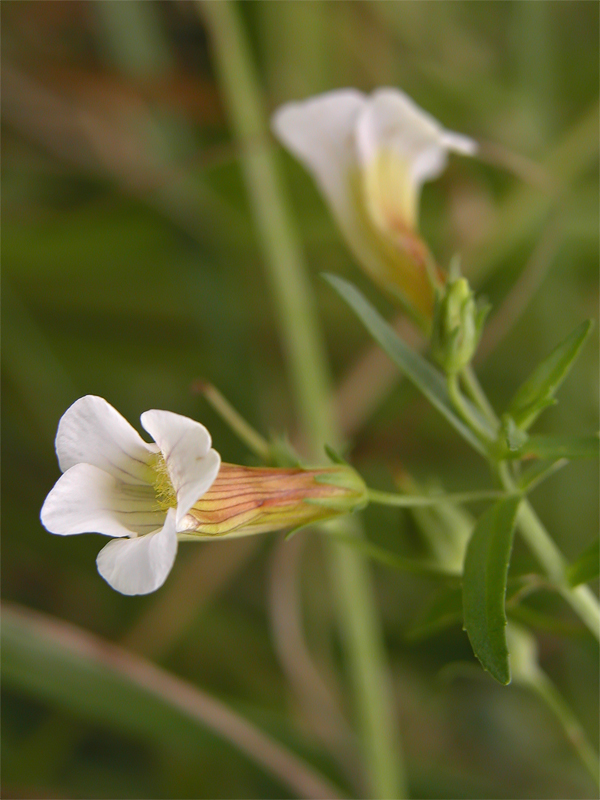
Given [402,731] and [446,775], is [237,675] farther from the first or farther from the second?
[446,775]

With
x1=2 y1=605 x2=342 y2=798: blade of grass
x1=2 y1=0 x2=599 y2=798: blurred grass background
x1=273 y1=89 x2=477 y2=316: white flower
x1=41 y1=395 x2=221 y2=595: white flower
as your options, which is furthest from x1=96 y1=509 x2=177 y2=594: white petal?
x1=2 y1=0 x2=599 y2=798: blurred grass background

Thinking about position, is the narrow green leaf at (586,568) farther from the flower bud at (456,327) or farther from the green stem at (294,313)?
the green stem at (294,313)

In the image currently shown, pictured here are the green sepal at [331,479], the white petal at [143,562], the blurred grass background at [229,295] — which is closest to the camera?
the white petal at [143,562]

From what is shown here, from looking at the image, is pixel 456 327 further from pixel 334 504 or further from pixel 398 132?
pixel 398 132

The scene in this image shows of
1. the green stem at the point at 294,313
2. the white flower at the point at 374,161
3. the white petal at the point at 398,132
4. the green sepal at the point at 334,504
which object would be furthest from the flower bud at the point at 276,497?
the green stem at the point at 294,313

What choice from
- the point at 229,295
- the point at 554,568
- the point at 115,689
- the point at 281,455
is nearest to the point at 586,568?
the point at 554,568

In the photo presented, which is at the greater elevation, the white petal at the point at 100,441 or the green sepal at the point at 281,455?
the green sepal at the point at 281,455

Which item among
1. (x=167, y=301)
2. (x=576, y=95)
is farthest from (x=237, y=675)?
(x=576, y=95)

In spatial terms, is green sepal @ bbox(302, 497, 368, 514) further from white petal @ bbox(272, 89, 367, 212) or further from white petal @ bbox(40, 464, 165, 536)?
white petal @ bbox(272, 89, 367, 212)
